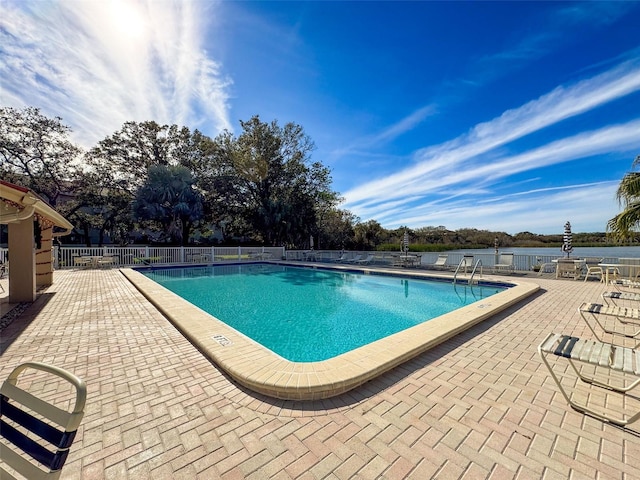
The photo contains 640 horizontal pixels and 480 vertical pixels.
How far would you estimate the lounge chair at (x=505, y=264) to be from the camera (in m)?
11.3

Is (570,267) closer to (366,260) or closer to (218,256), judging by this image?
(366,260)

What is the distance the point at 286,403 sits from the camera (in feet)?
7.88

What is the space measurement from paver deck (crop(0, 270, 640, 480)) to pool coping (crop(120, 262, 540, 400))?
9 cm

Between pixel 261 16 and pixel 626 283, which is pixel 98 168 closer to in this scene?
pixel 261 16

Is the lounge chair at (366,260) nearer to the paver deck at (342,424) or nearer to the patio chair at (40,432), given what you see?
the paver deck at (342,424)

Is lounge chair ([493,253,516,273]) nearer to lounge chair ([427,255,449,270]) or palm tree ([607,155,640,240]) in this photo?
lounge chair ([427,255,449,270])

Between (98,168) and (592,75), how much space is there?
26617mm

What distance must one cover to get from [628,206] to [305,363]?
35.7 feet

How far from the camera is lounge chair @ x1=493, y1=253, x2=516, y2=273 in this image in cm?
1127

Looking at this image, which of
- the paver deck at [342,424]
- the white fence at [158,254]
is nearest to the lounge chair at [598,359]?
the paver deck at [342,424]

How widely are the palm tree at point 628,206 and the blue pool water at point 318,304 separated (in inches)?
150

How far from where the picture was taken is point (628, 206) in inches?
320

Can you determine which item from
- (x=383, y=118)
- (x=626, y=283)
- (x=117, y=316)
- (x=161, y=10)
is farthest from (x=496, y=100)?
(x=117, y=316)

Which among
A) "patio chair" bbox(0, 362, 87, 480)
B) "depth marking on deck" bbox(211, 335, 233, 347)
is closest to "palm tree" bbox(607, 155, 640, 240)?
"depth marking on deck" bbox(211, 335, 233, 347)
